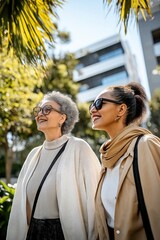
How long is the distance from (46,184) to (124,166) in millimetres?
802

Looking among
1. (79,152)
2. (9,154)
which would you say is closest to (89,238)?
(79,152)

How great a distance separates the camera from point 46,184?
2.13 metres

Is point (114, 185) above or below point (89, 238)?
above

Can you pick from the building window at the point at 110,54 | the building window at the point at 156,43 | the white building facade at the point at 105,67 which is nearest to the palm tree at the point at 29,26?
the building window at the point at 156,43

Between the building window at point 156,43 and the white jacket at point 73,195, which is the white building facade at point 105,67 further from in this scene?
the white jacket at point 73,195

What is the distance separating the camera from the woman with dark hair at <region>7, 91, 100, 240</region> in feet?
6.57

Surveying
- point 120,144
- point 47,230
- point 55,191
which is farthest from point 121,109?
point 47,230

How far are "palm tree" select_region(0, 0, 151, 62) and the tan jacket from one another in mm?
1770

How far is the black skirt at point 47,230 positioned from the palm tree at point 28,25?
1.79 m

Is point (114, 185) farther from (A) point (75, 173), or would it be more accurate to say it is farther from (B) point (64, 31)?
(B) point (64, 31)

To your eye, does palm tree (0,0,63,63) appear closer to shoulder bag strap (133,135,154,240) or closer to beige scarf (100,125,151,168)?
beige scarf (100,125,151,168)

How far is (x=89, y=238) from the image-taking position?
193 cm

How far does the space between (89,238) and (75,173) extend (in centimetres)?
54

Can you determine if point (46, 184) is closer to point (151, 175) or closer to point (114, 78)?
point (151, 175)
